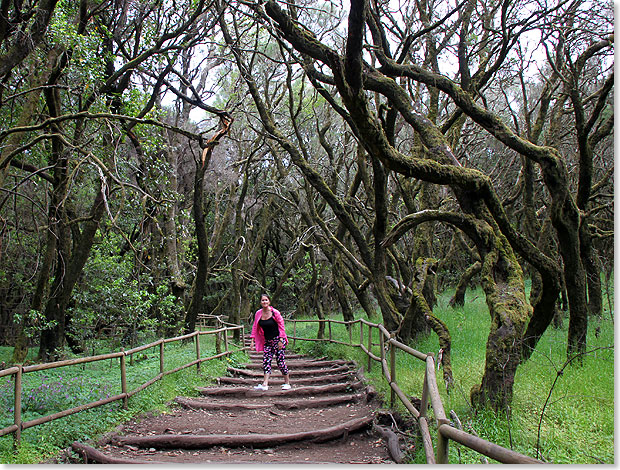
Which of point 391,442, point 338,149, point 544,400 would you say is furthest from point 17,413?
point 338,149

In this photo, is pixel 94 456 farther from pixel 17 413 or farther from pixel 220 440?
pixel 220 440

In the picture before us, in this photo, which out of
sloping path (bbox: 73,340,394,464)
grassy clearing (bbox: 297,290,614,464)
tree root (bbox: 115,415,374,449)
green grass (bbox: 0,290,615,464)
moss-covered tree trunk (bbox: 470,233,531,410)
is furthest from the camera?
tree root (bbox: 115,415,374,449)

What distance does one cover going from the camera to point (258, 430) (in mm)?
6090

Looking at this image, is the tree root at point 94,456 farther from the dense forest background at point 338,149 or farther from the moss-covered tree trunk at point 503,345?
the moss-covered tree trunk at point 503,345

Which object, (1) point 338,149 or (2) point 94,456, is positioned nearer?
(2) point 94,456

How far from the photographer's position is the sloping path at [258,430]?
5109 millimetres

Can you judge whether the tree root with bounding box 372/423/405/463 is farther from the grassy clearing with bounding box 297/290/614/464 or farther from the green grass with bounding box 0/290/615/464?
the grassy clearing with bounding box 297/290/614/464

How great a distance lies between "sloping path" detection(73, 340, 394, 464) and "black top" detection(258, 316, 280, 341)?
0.96 meters

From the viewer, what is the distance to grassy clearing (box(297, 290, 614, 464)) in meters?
4.38

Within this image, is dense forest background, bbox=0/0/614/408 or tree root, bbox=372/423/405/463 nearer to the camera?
tree root, bbox=372/423/405/463

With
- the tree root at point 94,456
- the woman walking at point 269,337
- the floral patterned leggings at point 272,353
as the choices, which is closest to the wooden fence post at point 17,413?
the tree root at point 94,456

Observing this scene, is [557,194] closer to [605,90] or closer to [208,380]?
[605,90]

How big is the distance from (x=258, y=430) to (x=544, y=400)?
3.39 m

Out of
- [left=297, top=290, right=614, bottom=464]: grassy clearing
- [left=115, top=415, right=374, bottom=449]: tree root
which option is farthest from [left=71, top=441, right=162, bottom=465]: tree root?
[left=297, top=290, right=614, bottom=464]: grassy clearing
